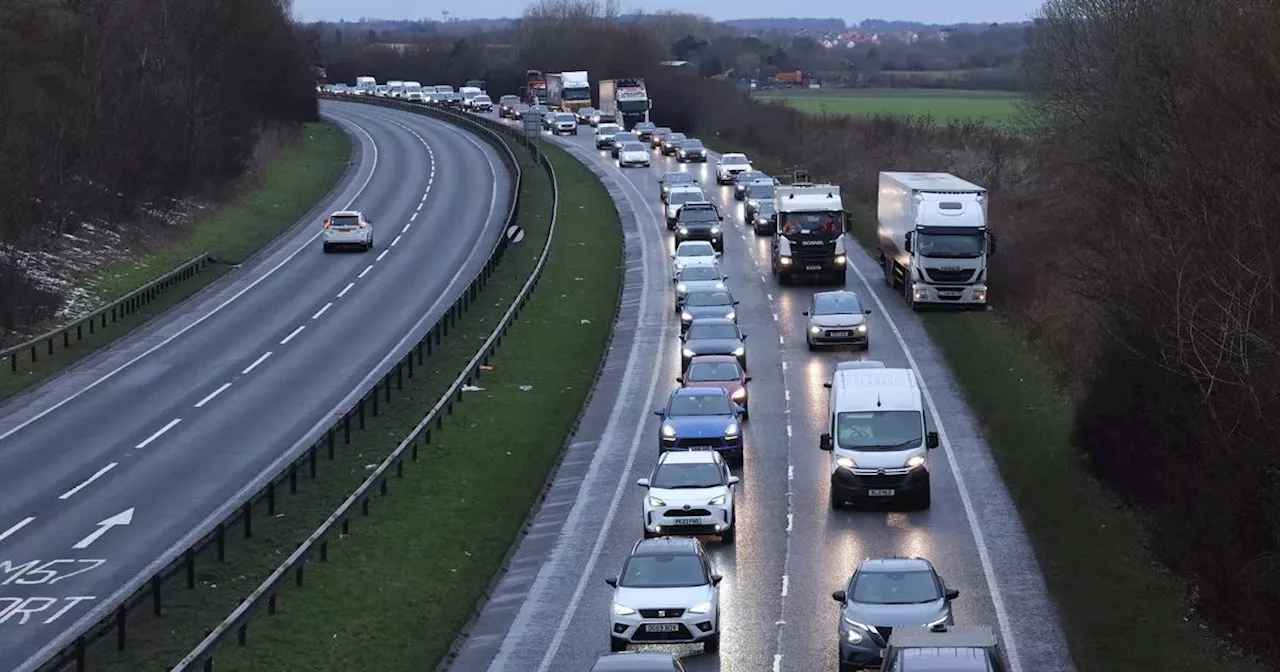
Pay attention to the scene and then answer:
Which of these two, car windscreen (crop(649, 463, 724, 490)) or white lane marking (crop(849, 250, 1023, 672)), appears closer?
white lane marking (crop(849, 250, 1023, 672))

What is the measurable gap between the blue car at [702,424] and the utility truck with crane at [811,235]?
74.7 ft

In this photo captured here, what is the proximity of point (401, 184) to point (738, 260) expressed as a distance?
3075 centimetres

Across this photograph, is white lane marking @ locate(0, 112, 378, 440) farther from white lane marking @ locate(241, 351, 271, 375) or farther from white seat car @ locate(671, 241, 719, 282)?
white seat car @ locate(671, 241, 719, 282)

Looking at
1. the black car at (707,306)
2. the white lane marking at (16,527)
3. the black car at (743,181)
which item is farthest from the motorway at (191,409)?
the black car at (743,181)

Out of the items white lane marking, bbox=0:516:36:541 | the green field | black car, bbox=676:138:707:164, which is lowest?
the green field

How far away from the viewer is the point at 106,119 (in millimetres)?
72938

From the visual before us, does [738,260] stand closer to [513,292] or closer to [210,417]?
[513,292]

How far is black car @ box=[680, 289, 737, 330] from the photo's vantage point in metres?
48.1

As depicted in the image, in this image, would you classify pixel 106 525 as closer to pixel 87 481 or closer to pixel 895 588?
pixel 87 481

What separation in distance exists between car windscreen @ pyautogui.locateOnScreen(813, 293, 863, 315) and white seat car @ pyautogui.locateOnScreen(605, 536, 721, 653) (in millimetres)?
23207

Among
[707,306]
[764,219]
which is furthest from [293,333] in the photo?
[764,219]

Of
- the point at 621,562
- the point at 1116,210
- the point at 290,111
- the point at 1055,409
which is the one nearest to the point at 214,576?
the point at 621,562

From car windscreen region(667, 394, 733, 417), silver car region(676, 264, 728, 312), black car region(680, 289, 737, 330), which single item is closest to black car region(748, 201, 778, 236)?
silver car region(676, 264, 728, 312)

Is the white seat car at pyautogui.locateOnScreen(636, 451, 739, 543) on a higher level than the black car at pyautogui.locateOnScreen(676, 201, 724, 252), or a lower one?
higher
